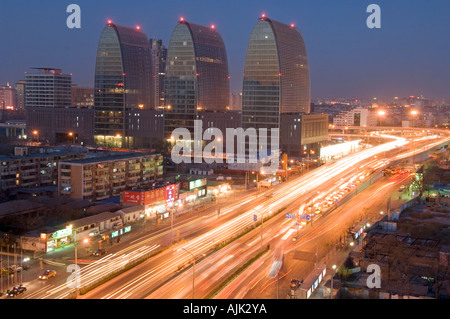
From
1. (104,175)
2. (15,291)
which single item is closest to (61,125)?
(104,175)

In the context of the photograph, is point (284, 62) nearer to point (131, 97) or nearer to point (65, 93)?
point (131, 97)

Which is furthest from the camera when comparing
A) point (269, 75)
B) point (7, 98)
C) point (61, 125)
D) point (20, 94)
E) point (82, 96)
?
point (7, 98)

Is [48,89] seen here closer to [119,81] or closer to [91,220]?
[119,81]

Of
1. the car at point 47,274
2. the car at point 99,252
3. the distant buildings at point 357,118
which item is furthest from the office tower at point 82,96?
the car at point 47,274

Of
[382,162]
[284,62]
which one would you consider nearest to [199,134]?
[284,62]

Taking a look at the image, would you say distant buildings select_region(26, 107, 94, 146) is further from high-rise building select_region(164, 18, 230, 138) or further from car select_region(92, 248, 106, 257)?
car select_region(92, 248, 106, 257)

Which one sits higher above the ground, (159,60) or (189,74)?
(159,60)

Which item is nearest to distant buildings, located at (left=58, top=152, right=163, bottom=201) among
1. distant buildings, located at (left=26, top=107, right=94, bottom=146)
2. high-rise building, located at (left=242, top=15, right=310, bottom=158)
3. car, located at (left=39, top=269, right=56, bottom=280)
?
car, located at (left=39, top=269, right=56, bottom=280)
